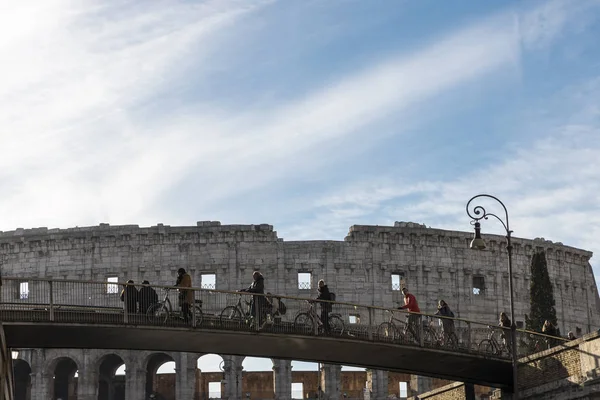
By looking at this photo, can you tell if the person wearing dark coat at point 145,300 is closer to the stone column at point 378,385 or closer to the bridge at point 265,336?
the bridge at point 265,336

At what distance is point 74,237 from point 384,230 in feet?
75.0

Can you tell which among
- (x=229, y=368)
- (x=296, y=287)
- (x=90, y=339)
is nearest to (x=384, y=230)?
(x=296, y=287)

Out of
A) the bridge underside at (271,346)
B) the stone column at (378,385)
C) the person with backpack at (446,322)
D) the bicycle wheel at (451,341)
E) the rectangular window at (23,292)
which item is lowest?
the bridge underside at (271,346)

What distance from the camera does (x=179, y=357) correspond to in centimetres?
8606

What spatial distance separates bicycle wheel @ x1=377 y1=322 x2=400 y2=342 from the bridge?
3 centimetres

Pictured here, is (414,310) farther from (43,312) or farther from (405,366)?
(43,312)

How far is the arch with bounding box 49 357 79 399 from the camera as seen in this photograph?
89875 millimetres

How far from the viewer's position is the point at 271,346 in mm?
42000

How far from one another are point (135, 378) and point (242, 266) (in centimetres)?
1102

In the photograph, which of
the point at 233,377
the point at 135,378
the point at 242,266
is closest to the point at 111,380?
the point at 135,378

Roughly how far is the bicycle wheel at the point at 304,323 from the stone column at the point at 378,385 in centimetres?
4556

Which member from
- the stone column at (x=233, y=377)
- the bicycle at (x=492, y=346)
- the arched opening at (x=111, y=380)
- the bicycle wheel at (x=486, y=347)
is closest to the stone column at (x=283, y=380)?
the stone column at (x=233, y=377)

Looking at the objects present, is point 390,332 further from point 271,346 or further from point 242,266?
point 242,266

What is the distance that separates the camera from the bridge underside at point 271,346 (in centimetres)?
3878
